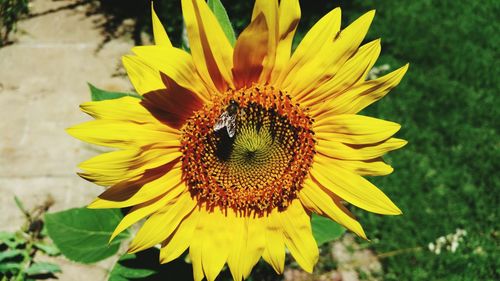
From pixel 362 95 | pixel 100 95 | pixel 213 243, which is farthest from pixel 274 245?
pixel 100 95

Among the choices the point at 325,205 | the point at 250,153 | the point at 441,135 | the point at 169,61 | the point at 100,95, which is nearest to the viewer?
the point at 169,61

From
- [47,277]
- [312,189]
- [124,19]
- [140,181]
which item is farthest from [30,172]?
[312,189]

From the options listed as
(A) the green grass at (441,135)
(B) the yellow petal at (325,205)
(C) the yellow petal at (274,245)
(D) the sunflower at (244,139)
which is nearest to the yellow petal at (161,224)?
(D) the sunflower at (244,139)

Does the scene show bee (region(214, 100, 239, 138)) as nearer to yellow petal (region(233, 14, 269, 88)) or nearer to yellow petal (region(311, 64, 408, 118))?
yellow petal (region(233, 14, 269, 88))

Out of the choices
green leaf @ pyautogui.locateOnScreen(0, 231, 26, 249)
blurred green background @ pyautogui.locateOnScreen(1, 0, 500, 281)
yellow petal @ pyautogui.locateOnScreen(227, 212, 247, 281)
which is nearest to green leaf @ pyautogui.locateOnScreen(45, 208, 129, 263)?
yellow petal @ pyautogui.locateOnScreen(227, 212, 247, 281)

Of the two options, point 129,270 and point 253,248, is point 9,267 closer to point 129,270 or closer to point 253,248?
point 129,270

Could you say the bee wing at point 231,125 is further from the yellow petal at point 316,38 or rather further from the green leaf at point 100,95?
the green leaf at point 100,95

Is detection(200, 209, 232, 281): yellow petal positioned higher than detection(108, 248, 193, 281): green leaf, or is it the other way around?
detection(200, 209, 232, 281): yellow petal
